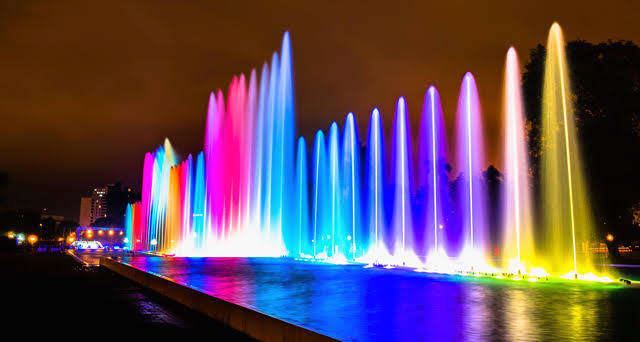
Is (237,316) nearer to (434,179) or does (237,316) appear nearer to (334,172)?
(434,179)

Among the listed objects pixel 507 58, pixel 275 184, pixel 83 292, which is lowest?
pixel 83 292

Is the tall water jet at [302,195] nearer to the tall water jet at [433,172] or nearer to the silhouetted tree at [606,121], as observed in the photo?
the tall water jet at [433,172]

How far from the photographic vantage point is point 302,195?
49094 millimetres

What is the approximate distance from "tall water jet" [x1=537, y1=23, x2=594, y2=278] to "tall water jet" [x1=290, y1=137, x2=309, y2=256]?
19081mm

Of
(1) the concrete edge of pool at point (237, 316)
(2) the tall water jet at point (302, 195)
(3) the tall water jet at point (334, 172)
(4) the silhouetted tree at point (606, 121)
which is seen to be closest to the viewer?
(1) the concrete edge of pool at point (237, 316)

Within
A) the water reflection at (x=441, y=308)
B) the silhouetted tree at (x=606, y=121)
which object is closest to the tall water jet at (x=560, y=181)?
the silhouetted tree at (x=606, y=121)

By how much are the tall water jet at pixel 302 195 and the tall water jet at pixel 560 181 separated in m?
19.1

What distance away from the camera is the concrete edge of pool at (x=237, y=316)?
670cm

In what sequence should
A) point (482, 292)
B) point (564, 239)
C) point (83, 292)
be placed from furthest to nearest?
point (564, 239) → point (83, 292) → point (482, 292)

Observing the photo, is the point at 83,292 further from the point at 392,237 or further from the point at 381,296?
the point at 392,237

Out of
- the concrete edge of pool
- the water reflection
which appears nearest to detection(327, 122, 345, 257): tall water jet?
the water reflection

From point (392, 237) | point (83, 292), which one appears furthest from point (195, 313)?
point (392, 237)

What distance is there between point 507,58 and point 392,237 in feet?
121

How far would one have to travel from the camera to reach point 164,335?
335 inches
